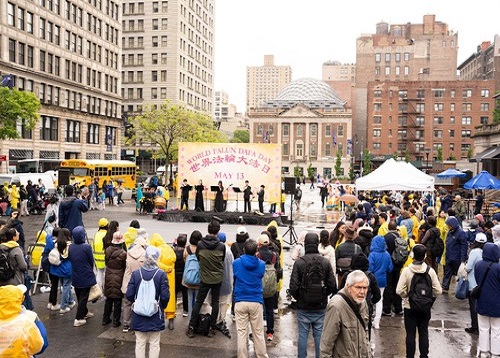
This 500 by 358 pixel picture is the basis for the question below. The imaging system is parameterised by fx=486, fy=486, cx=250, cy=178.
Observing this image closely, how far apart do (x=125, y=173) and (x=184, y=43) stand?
156 feet

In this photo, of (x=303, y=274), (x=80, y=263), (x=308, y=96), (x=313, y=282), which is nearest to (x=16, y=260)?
(x=80, y=263)

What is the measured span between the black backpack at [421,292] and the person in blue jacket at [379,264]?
197cm

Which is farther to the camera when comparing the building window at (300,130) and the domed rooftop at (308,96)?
the domed rooftop at (308,96)

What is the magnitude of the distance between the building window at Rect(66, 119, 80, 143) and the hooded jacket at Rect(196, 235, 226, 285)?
52.5 meters

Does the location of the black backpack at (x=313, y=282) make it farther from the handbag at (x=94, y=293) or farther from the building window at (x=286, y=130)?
the building window at (x=286, y=130)

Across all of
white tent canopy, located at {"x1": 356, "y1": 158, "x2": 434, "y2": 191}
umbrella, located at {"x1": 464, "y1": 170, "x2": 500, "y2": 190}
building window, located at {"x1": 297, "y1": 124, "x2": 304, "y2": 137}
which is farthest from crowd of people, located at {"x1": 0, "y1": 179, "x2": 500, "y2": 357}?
building window, located at {"x1": 297, "y1": 124, "x2": 304, "y2": 137}

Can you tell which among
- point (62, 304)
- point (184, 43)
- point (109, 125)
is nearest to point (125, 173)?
point (109, 125)

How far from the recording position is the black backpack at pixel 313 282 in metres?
6.93

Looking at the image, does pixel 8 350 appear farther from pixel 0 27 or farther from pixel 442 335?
pixel 0 27

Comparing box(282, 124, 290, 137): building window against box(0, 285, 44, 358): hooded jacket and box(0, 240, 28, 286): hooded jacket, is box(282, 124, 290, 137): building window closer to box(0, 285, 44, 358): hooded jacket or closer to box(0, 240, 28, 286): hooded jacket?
box(0, 240, 28, 286): hooded jacket

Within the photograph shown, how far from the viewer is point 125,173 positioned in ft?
158

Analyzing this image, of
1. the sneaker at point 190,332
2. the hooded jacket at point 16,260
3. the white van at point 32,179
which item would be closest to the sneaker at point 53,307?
the hooded jacket at point 16,260

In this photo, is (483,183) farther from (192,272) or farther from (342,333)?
(342,333)

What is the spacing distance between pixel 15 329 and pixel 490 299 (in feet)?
22.9
